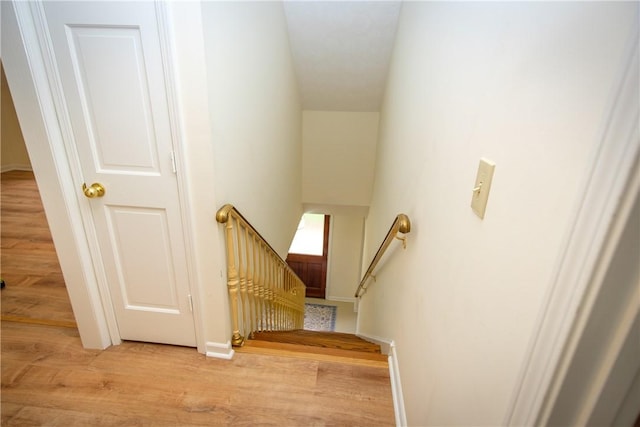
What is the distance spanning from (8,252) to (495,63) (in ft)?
12.5

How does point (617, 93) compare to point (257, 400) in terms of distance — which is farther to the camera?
point (257, 400)

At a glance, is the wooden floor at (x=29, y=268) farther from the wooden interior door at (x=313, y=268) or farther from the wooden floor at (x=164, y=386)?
the wooden interior door at (x=313, y=268)

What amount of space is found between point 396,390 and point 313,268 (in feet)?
16.9

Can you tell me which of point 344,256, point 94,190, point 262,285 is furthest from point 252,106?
point 344,256

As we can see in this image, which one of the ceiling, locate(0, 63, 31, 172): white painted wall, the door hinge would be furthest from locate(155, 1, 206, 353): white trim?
locate(0, 63, 31, 172): white painted wall

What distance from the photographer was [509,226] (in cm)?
64

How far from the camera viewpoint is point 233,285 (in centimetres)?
170

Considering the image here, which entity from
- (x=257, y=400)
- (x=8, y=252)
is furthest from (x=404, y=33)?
(x=8, y=252)

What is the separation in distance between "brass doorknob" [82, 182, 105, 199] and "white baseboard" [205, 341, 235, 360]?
38.9 inches

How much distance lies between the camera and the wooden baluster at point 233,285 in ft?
5.29

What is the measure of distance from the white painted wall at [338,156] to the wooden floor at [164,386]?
2933 millimetres

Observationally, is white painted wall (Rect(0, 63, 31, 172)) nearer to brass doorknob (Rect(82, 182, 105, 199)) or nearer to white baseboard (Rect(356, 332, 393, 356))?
brass doorknob (Rect(82, 182, 105, 199))

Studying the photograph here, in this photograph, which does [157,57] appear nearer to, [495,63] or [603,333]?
[495,63]

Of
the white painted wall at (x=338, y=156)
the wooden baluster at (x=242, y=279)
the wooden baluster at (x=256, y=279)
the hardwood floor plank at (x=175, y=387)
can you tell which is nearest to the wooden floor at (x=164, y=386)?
the hardwood floor plank at (x=175, y=387)
